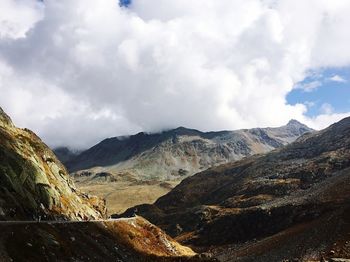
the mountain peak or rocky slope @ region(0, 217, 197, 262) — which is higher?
the mountain peak

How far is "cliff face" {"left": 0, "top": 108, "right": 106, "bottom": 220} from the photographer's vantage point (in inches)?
3730

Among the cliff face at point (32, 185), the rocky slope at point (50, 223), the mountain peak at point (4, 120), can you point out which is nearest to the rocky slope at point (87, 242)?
the rocky slope at point (50, 223)

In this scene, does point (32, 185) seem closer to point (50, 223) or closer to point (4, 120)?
point (50, 223)

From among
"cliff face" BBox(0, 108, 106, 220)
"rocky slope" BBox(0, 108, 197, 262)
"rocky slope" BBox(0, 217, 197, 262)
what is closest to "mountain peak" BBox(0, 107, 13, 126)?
"rocky slope" BBox(0, 108, 197, 262)

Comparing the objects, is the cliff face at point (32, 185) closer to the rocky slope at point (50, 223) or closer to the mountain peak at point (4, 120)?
the rocky slope at point (50, 223)

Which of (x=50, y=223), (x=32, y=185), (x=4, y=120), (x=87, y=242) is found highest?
(x=4, y=120)

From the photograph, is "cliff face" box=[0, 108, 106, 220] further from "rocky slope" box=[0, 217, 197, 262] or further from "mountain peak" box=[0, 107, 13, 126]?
"rocky slope" box=[0, 217, 197, 262]

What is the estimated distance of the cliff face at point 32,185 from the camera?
94750 millimetres

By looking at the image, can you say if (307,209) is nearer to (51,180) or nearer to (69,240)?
(51,180)

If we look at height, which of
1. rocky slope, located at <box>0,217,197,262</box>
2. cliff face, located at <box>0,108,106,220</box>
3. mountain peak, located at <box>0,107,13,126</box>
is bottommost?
rocky slope, located at <box>0,217,197,262</box>

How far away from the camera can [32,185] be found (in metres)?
104

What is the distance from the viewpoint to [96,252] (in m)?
92.8

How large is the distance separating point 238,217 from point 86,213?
8186 centimetres

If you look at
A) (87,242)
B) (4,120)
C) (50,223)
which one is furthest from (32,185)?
(4,120)
